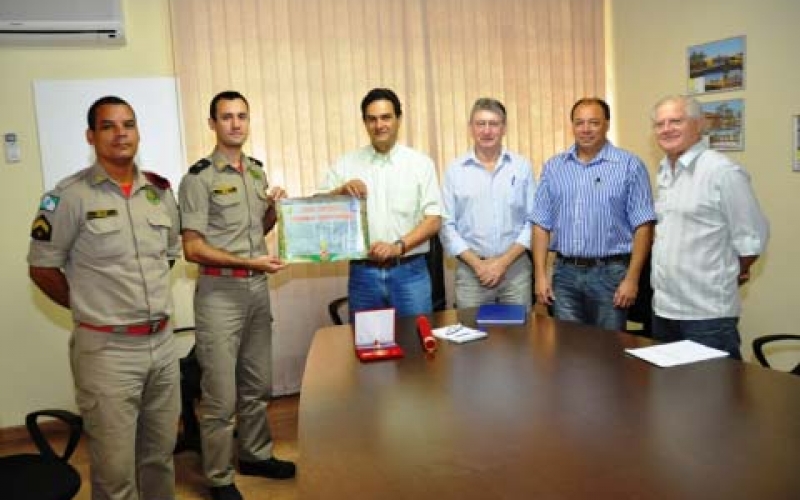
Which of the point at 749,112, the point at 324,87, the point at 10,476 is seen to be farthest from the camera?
the point at 324,87

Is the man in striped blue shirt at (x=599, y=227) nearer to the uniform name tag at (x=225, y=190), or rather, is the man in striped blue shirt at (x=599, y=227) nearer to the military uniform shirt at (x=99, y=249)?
the uniform name tag at (x=225, y=190)

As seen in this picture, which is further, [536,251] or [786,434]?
[536,251]

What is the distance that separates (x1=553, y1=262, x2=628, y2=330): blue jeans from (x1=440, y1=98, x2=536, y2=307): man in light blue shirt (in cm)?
22

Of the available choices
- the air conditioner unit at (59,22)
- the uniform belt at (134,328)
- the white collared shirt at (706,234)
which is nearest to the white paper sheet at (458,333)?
the white collared shirt at (706,234)

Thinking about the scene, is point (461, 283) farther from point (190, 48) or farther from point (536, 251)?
point (190, 48)

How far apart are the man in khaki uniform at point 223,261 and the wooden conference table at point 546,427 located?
0.82m

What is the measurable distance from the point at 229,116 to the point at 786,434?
2.33 meters

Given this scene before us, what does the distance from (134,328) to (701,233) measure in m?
2.21

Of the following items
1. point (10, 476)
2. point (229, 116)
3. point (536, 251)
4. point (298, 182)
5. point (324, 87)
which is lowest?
point (10, 476)

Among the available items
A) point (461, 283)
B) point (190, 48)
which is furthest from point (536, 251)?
point (190, 48)

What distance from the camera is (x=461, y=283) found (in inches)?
131

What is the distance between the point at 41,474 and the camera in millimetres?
2211

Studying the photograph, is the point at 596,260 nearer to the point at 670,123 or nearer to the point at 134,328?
the point at 670,123

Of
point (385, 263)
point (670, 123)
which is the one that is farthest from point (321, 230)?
point (670, 123)
